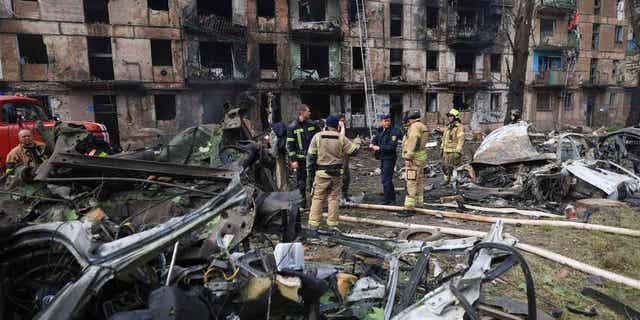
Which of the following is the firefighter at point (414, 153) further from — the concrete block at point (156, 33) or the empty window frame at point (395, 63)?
the empty window frame at point (395, 63)

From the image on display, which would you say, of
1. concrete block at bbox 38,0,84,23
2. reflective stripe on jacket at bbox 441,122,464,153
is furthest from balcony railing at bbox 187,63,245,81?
reflective stripe on jacket at bbox 441,122,464,153

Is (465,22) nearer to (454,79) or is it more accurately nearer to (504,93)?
(454,79)

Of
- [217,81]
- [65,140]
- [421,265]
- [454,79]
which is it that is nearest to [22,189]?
[65,140]

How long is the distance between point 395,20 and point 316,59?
606 centimetres

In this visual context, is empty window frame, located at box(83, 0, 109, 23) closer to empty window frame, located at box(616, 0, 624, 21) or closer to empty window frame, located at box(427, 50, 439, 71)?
empty window frame, located at box(427, 50, 439, 71)

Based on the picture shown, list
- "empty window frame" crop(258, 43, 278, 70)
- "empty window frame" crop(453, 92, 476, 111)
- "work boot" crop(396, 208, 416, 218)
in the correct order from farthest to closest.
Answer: "empty window frame" crop(453, 92, 476, 111)
"empty window frame" crop(258, 43, 278, 70)
"work boot" crop(396, 208, 416, 218)

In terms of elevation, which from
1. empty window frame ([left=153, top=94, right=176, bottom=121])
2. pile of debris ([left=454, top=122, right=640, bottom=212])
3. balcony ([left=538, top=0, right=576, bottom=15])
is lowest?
pile of debris ([left=454, top=122, right=640, bottom=212])

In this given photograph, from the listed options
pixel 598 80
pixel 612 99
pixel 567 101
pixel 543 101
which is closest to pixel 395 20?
pixel 543 101

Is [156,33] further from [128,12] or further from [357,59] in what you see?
[357,59]

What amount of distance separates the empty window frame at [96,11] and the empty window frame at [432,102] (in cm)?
2003

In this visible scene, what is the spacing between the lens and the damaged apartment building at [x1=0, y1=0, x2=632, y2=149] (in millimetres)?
17125

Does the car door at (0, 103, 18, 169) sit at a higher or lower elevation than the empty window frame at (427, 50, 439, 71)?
lower

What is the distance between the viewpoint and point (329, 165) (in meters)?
5.62

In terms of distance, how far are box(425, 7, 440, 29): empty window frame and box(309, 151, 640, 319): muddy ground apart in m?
20.9
